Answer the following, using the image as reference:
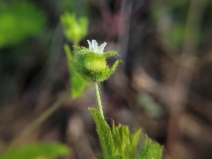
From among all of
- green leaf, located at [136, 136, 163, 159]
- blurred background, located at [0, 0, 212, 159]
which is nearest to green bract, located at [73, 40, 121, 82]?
green leaf, located at [136, 136, 163, 159]

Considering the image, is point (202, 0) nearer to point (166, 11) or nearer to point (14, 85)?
point (166, 11)

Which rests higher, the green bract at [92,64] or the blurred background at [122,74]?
the green bract at [92,64]

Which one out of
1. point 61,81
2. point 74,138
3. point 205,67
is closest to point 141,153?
point 74,138

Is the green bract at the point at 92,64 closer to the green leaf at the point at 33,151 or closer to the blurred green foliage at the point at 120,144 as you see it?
the blurred green foliage at the point at 120,144

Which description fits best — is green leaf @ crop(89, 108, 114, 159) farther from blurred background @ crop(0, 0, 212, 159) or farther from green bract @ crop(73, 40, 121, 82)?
blurred background @ crop(0, 0, 212, 159)

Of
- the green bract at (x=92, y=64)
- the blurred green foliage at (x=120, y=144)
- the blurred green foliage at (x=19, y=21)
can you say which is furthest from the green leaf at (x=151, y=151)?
the blurred green foliage at (x=19, y=21)

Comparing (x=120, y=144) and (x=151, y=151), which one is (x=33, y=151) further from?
(x=151, y=151)
